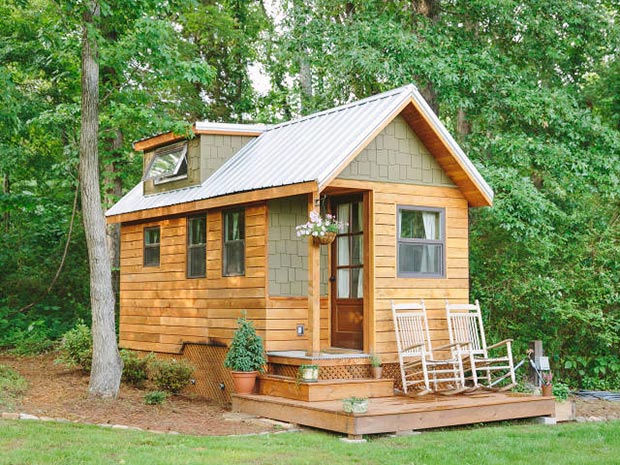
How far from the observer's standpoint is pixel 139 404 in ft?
35.7

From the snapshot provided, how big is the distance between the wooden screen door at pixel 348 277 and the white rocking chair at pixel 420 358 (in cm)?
68

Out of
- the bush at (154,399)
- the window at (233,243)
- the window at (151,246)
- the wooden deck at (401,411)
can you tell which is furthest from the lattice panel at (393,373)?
the window at (151,246)

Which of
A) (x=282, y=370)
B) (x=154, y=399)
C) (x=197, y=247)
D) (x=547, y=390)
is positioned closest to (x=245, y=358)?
(x=282, y=370)

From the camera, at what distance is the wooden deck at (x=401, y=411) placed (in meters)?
8.90

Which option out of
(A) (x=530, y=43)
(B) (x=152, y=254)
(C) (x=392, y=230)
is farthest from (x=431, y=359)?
(A) (x=530, y=43)

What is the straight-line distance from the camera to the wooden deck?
8.90 metres

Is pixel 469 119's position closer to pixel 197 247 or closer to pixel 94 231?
pixel 197 247

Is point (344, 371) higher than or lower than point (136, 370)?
higher

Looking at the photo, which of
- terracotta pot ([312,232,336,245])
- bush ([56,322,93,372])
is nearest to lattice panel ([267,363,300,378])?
terracotta pot ([312,232,336,245])

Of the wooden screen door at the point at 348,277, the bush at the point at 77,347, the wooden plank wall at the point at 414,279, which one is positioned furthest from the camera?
the bush at the point at 77,347

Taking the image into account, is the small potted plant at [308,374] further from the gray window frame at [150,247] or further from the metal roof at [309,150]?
the gray window frame at [150,247]

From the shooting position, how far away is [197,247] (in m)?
13.1

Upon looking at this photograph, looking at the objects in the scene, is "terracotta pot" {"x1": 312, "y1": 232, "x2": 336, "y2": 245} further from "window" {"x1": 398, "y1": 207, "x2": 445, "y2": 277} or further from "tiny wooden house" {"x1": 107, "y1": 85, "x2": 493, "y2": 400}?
"window" {"x1": 398, "y1": 207, "x2": 445, "y2": 277}

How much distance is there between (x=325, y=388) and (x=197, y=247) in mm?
4033
